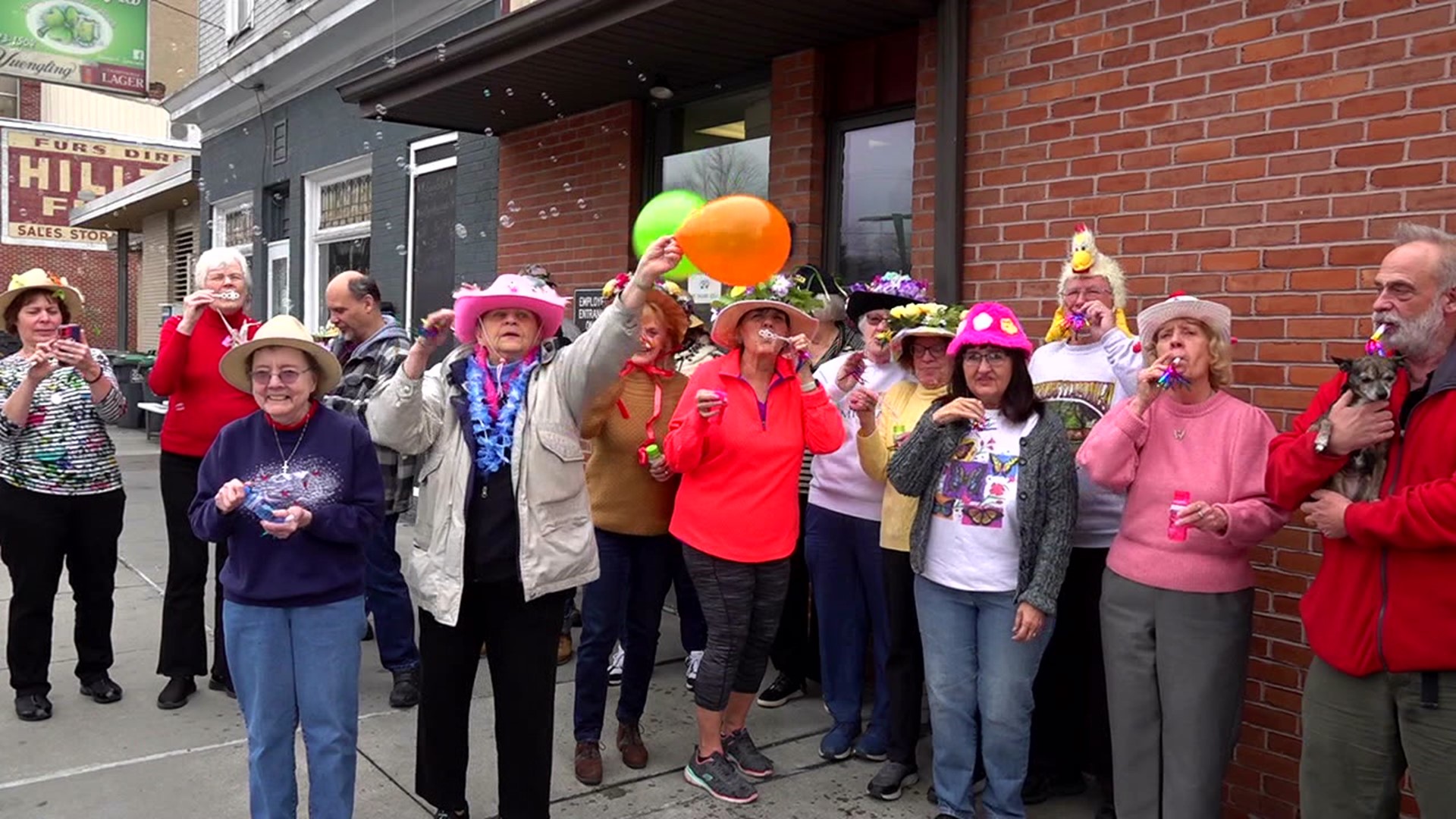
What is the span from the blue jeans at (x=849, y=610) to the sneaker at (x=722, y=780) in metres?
0.59

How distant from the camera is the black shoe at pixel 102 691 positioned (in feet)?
15.7

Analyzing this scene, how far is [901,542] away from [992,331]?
3.30ft

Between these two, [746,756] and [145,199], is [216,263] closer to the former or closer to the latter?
[746,756]

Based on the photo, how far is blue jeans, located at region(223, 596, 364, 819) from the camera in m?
3.13

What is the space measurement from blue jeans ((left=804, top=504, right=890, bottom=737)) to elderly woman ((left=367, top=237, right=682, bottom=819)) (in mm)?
1293

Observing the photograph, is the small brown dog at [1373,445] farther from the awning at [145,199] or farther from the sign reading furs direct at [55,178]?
the sign reading furs direct at [55,178]

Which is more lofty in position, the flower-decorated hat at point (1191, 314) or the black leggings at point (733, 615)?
the flower-decorated hat at point (1191, 314)

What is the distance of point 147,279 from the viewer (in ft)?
64.4

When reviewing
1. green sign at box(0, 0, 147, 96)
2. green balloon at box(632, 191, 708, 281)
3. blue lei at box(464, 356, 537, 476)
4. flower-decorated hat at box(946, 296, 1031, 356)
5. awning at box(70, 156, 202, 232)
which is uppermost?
green sign at box(0, 0, 147, 96)

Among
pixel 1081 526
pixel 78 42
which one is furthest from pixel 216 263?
pixel 78 42

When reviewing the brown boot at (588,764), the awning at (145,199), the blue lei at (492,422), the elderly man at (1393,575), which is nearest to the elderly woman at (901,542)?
the brown boot at (588,764)

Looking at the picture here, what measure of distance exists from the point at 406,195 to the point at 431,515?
6.81 meters

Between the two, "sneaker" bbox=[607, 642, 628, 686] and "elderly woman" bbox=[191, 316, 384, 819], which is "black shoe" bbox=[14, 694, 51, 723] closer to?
"elderly woman" bbox=[191, 316, 384, 819]

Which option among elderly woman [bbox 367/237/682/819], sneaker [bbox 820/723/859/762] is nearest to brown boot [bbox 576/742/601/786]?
elderly woman [bbox 367/237/682/819]
